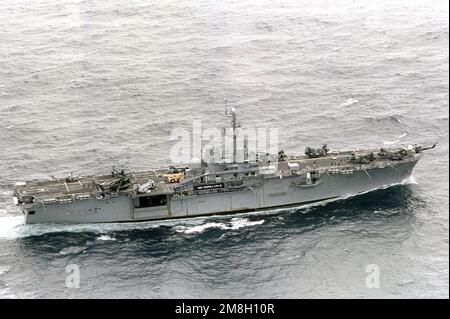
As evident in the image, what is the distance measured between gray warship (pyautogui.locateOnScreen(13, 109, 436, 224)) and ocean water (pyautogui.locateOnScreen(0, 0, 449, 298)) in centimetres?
169

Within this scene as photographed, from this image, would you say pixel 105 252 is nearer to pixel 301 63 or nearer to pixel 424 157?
pixel 424 157

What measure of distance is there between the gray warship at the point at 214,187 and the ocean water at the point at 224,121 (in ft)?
5.53

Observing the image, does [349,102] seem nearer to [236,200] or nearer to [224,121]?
[224,121]

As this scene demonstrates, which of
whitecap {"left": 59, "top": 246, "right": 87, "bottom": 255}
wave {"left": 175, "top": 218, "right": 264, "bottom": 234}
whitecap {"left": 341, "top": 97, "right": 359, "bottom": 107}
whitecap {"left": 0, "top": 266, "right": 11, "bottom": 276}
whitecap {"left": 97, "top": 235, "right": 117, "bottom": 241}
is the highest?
whitecap {"left": 341, "top": 97, "right": 359, "bottom": 107}

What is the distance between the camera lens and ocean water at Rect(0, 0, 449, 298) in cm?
6794

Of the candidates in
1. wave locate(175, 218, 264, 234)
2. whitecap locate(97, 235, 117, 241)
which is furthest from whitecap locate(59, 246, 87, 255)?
wave locate(175, 218, 264, 234)

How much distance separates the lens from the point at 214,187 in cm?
8044

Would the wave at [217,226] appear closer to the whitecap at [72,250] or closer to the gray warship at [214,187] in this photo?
the gray warship at [214,187]

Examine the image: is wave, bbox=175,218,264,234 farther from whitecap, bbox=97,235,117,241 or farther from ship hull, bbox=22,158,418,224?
whitecap, bbox=97,235,117,241

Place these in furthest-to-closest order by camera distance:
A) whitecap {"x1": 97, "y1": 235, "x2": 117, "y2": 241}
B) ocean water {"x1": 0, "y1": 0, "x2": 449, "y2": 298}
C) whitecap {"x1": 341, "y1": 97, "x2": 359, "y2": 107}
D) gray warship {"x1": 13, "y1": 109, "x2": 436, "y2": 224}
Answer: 1. whitecap {"x1": 341, "y1": 97, "x2": 359, "y2": 107}
2. gray warship {"x1": 13, "y1": 109, "x2": 436, "y2": 224}
3. whitecap {"x1": 97, "y1": 235, "x2": 117, "y2": 241}
4. ocean water {"x1": 0, "y1": 0, "x2": 449, "y2": 298}

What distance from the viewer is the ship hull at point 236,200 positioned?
256 ft
